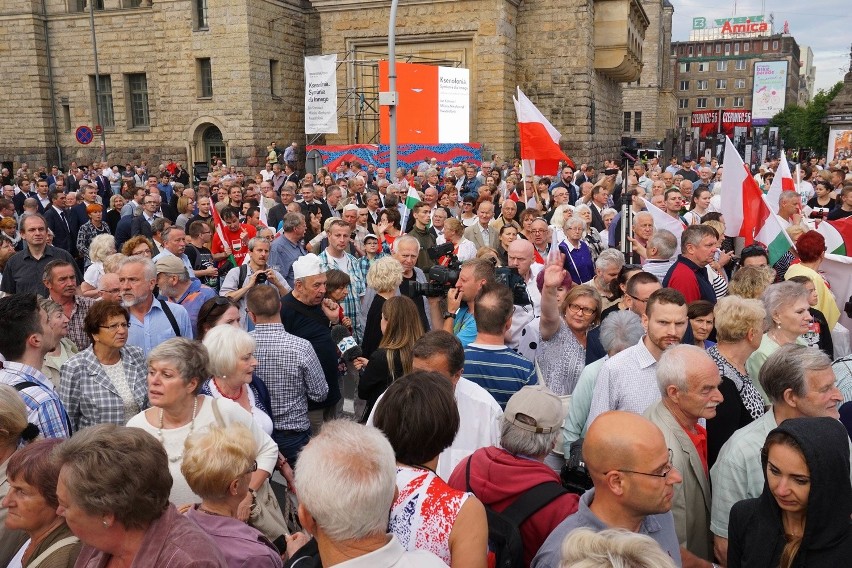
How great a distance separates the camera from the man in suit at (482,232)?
9.01 m

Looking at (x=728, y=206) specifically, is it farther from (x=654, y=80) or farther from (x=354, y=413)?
(x=654, y=80)

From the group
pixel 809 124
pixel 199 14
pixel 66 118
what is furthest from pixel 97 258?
pixel 809 124

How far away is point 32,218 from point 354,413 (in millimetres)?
3757

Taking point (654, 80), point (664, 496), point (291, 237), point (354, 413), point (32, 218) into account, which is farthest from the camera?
point (654, 80)

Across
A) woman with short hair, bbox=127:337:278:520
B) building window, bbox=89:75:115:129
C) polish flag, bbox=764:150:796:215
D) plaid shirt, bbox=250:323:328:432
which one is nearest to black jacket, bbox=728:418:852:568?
woman with short hair, bbox=127:337:278:520

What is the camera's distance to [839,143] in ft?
77.0

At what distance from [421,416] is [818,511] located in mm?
1391

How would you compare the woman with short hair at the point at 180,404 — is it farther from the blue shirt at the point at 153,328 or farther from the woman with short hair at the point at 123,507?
the blue shirt at the point at 153,328

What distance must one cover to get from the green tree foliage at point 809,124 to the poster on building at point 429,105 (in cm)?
2242

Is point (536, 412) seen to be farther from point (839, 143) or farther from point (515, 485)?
point (839, 143)

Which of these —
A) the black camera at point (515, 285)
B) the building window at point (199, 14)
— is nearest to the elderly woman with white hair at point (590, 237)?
the black camera at point (515, 285)

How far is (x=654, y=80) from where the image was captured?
60688 mm

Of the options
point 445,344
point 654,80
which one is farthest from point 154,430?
point 654,80

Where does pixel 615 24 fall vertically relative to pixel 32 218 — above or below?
above
